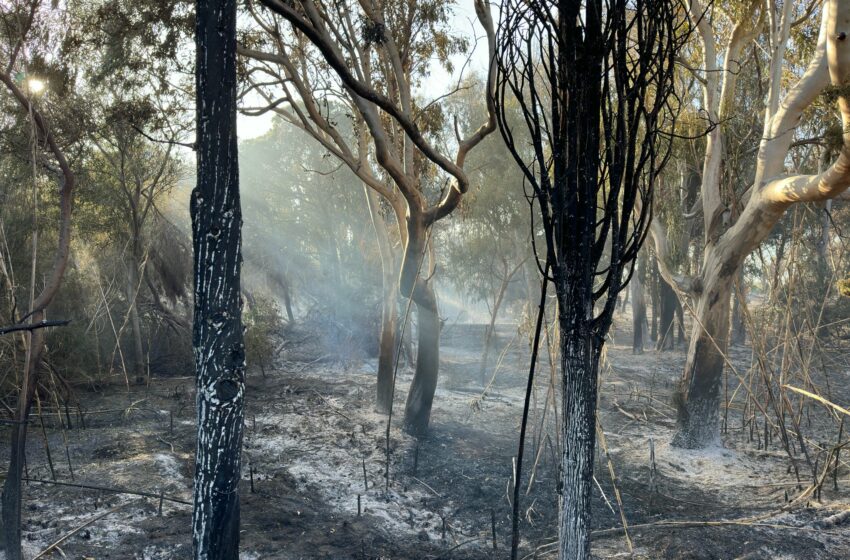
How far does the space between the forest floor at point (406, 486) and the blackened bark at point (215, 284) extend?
2184 millimetres

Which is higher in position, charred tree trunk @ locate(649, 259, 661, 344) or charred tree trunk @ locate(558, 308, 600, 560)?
charred tree trunk @ locate(649, 259, 661, 344)

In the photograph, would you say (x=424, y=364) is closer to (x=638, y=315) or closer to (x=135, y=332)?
(x=135, y=332)

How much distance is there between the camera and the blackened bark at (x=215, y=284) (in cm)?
359

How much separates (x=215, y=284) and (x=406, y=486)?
5099 mm

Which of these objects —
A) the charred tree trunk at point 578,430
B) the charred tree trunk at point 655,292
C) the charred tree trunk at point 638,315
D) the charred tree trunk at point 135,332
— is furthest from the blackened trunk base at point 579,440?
the charred tree trunk at point 638,315

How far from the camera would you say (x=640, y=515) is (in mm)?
6902

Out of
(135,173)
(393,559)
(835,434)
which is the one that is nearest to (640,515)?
(393,559)

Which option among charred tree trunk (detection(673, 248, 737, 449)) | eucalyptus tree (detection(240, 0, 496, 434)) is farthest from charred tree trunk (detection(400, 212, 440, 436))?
charred tree trunk (detection(673, 248, 737, 449))

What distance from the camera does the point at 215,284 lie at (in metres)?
3.62

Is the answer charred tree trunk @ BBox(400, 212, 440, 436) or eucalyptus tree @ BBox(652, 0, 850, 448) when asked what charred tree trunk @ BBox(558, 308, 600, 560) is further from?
charred tree trunk @ BBox(400, 212, 440, 436)

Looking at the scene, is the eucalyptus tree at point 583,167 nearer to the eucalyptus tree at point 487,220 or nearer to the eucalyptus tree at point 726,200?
the eucalyptus tree at point 726,200

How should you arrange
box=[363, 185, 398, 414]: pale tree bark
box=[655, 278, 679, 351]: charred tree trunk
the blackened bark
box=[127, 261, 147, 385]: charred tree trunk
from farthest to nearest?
box=[655, 278, 679, 351]: charred tree trunk < box=[127, 261, 147, 385]: charred tree trunk < box=[363, 185, 398, 414]: pale tree bark < the blackened bark

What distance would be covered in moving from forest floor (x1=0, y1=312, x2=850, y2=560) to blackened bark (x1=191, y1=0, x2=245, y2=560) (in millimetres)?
2184

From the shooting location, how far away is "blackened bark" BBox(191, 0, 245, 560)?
3586 millimetres
